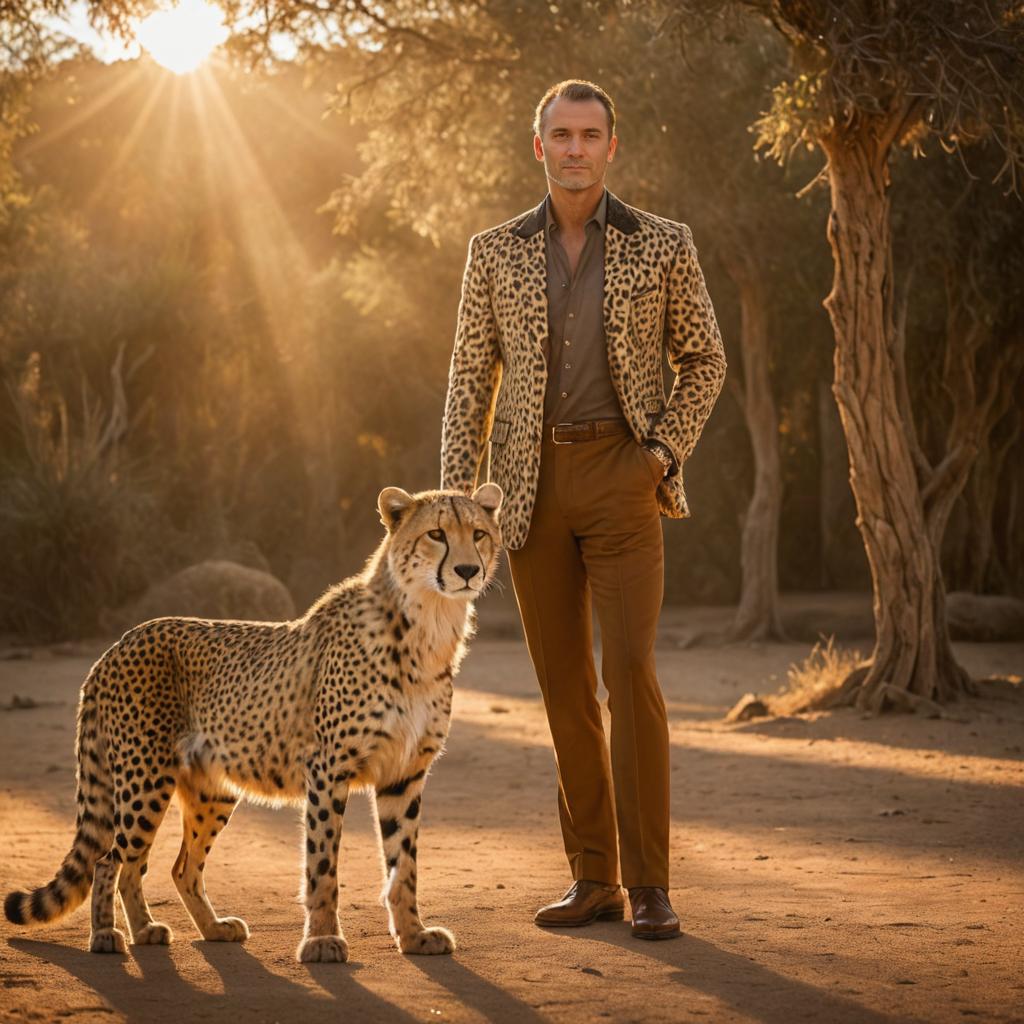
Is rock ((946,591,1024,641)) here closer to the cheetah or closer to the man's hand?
the man's hand

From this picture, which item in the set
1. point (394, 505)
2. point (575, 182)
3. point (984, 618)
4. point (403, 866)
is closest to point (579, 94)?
point (575, 182)

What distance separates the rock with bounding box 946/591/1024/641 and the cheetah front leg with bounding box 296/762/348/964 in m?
14.6

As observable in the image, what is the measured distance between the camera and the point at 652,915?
456cm

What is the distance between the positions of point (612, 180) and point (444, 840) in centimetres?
1086

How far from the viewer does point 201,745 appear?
4789 mm

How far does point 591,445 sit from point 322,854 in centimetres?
141

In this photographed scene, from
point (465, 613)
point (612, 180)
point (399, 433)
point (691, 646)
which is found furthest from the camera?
point (399, 433)

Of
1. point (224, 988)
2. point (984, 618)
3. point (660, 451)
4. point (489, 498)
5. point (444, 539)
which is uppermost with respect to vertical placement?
point (660, 451)

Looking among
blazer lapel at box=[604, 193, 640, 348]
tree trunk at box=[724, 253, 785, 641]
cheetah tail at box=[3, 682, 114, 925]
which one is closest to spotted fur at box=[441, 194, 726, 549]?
blazer lapel at box=[604, 193, 640, 348]

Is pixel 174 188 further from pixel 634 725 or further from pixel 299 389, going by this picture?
pixel 634 725

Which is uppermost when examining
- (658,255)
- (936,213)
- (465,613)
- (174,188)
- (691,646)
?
(174,188)

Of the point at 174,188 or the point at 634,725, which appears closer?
the point at 634,725

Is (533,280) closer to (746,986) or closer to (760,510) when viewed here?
(746,986)

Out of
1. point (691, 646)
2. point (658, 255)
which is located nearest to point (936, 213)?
point (691, 646)
